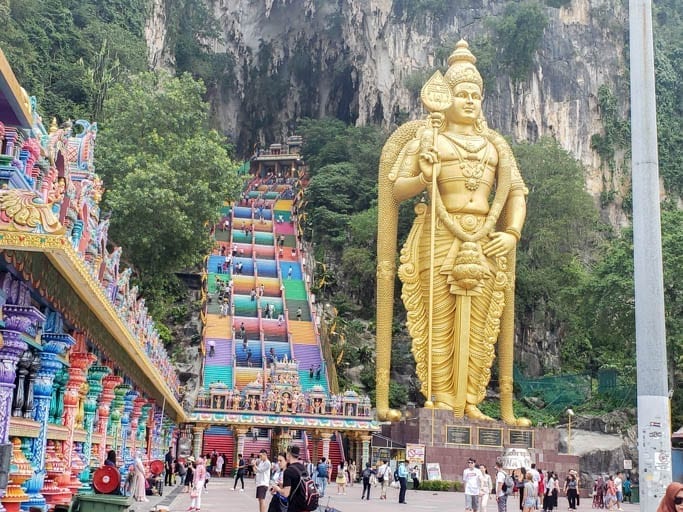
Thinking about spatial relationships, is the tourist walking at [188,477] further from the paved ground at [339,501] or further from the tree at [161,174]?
the tree at [161,174]

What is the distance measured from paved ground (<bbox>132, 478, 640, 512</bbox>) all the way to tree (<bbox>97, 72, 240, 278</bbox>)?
8.48 metres

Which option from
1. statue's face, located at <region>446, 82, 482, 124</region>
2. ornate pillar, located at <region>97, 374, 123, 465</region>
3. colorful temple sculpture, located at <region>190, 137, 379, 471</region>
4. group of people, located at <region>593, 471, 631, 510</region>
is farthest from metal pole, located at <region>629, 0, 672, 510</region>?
colorful temple sculpture, located at <region>190, 137, 379, 471</region>

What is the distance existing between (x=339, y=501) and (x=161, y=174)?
1264 centimetres

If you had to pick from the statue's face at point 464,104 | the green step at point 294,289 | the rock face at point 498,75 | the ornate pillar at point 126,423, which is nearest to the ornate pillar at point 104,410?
the ornate pillar at point 126,423

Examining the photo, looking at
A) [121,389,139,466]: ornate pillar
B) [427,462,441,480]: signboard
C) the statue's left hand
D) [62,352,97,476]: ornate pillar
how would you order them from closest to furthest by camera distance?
[62,352,97,476]: ornate pillar < [121,389,139,466]: ornate pillar < [427,462,441,480]: signboard < the statue's left hand

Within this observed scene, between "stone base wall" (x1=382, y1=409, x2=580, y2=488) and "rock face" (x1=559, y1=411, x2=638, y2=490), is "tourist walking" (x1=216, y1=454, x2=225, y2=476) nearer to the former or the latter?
"stone base wall" (x1=382, y1=409, x2=580, y2=488)

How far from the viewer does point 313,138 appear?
4369 centimetres

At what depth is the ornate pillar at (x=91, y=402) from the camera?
985 centimetres

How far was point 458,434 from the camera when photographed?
1984cm

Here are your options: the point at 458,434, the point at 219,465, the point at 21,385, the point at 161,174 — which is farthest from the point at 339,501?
the point at 161,174

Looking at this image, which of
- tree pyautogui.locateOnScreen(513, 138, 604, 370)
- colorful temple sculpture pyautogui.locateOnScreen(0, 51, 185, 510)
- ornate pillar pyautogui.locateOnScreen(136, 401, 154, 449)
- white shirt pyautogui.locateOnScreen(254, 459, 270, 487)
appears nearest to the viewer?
colorful temple sculpture pyautogui.locateOnScreen(0, 51, 185, 510)

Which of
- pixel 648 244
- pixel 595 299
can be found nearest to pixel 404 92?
pixel 595 299

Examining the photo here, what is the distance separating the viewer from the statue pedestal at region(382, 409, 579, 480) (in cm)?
1934

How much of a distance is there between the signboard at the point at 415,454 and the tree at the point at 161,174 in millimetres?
9966
